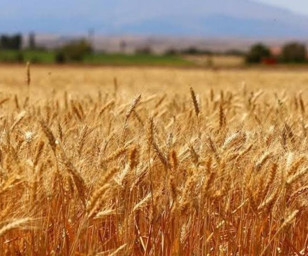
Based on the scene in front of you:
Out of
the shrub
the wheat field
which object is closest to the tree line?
the shrub

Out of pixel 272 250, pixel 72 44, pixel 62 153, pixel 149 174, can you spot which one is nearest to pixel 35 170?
pixel 62 153

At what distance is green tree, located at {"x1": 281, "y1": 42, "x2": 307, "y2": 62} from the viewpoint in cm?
6640

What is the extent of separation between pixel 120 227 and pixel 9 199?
37 centimetres

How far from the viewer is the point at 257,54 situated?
218 feet

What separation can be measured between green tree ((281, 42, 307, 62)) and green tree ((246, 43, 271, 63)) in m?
1.87

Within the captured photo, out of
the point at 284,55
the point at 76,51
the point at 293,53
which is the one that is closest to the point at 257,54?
the point at 284,55

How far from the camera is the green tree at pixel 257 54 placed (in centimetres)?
6494

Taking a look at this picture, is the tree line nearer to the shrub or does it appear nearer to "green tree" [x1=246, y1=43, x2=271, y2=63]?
"green tree" [x1=246, y1=43, x2=271, y2=63]

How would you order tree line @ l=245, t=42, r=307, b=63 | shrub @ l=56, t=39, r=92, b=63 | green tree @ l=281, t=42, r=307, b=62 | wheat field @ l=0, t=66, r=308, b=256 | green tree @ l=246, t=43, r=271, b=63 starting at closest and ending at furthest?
wheat field @ l=0, t=66, r=308, b=256 → green tree @ l=246, t=43, r=271, b=63 → tree line @ l=245, t=42, r=307, b=63 → green tree @ l=281, t=42, r=307, b=62 → shrub @ l=56, t=39, r=92, b=63

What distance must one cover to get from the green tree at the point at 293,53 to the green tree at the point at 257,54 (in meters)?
1.87

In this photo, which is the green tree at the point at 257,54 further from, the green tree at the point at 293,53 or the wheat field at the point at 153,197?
the wheat field at the point at 153,197

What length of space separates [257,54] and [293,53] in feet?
12.4

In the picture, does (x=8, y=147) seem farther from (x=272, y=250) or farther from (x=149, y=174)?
(x=272, y=250)

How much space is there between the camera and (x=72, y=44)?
3091 inches
